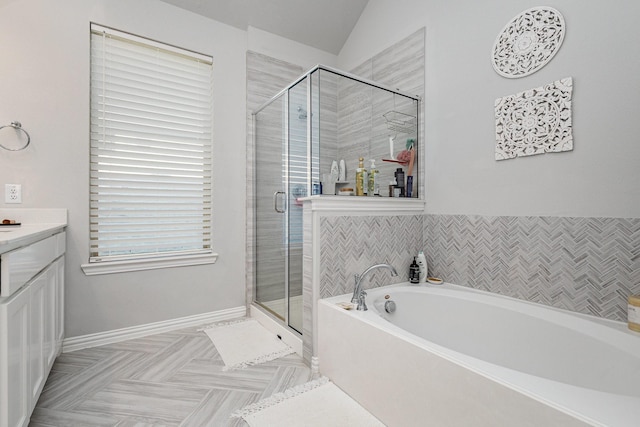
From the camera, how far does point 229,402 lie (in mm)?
1561

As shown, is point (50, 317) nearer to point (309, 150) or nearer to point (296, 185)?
point (296, 185)

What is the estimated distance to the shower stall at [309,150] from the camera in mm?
2090

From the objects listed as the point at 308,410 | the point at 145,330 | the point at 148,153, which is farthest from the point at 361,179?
the point at 145,330

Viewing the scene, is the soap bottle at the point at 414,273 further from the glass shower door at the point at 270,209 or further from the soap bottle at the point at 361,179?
the glass shower door at the point at 270,209

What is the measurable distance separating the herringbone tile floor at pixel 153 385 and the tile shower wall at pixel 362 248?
618mm

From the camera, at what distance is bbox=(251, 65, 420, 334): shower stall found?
6.86ft

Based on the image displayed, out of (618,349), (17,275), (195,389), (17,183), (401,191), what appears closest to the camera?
(17,275)

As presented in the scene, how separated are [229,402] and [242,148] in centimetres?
197

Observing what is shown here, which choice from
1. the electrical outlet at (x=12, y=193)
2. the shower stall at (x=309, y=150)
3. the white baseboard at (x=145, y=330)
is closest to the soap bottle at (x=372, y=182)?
the shower stall at (x=309, y=150)

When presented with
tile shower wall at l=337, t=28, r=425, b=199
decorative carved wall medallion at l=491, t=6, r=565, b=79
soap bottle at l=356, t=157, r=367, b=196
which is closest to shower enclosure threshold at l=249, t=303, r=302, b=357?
soap bottle at l=356, t=157, r=367, b=196

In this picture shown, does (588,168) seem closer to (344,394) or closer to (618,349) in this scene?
(618,349)

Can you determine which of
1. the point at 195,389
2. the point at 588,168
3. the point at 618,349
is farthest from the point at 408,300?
the point at 195,389

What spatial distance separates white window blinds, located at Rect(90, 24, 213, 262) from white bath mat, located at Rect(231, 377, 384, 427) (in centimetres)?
143

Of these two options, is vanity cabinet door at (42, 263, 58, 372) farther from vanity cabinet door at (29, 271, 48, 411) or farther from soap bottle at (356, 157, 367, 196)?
soap bottle at (356, 157, 367, 196)
